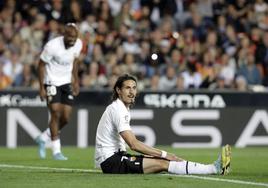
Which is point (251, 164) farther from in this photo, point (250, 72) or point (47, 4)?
point (47, 4)

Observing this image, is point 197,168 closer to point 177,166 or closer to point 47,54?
point 177,166

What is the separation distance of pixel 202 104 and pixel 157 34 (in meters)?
2.98

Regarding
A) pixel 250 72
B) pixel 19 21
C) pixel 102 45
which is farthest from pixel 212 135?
pixel 19 21

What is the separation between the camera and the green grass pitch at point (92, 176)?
1049 centimetres

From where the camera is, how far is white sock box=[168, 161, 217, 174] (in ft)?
37.6

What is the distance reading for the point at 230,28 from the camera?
2319 cm

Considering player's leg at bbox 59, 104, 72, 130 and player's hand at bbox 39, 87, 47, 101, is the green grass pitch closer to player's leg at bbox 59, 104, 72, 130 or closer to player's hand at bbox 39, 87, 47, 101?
player's leg at bbox 59, 104, 72, 130

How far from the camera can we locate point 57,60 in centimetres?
1614

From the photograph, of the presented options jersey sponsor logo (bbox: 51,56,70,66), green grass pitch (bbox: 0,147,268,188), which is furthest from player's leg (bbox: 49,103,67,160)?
jersey sponsor logo (bbox: 51,56,70,66)

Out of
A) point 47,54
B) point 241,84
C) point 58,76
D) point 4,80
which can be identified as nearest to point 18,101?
point 4,80

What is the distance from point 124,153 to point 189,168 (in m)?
0.81

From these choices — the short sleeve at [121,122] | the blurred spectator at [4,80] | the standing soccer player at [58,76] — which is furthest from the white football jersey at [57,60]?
the blurred spectator at [4,80]

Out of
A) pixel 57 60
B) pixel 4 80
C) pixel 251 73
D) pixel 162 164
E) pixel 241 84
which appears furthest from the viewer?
pixel 251 73

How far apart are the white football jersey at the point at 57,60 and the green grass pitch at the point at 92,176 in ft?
4.37
